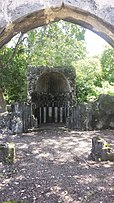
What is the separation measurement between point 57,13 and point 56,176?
348 cm

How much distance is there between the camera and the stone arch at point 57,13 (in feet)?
9.36

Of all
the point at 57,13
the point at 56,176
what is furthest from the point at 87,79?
the point at 57,13

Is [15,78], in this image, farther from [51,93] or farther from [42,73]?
[42,73]

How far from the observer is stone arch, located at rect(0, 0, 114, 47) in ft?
9.36

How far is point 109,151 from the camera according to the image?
680 centimetres

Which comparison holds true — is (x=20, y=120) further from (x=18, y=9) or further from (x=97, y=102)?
(x=18, y=9)

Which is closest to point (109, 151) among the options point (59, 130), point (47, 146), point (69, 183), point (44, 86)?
point (69, 183)

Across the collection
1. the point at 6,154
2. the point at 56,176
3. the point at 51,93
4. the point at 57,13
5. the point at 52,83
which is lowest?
the point at 56,176

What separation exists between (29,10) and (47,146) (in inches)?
256

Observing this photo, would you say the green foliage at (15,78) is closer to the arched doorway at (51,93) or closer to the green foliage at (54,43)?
the green foliage at (54,43)

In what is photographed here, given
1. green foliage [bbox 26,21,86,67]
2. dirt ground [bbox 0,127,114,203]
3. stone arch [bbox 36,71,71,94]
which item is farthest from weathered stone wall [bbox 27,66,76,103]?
dirt ground [bbox 0,127,114,203]

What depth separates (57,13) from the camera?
10.2ft

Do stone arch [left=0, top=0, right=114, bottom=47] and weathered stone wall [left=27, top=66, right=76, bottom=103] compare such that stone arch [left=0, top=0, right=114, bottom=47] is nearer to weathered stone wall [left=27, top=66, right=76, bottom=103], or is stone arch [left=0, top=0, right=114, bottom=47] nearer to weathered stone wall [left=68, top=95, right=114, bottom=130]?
weathered stone wall [left=68, top=95, right=114, bottom=130]

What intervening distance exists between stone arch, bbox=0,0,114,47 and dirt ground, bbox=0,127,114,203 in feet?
8.55
